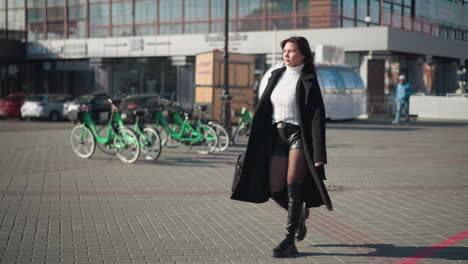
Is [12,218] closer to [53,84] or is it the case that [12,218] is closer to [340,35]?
[340,35]

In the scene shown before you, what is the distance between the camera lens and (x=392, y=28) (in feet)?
110

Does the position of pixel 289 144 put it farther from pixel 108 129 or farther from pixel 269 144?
pixel 108 129

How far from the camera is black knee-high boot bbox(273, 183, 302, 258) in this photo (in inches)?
206

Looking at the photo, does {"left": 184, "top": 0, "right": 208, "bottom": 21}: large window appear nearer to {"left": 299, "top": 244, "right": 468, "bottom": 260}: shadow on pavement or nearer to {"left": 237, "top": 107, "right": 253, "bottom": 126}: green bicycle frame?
{"left": 237, "top": 107, "right": 253, "bottom": 126}: green bicycle frame

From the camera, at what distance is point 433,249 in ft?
17.9

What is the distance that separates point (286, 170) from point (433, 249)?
4.70 ft

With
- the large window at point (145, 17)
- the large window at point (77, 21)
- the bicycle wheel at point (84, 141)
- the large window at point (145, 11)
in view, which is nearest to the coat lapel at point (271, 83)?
the bicycle wheel at point (84, 141)

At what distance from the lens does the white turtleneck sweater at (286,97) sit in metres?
5.28

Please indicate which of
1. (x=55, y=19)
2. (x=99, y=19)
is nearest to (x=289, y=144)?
(x=99, y=19)

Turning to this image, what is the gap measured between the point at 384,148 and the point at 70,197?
29.9 ft

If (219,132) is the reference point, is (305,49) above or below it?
above

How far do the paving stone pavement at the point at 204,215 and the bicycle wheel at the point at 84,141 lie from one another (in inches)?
24.5

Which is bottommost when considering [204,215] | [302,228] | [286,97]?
[204,215]

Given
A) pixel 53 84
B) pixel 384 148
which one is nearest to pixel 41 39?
pixel 53 84
